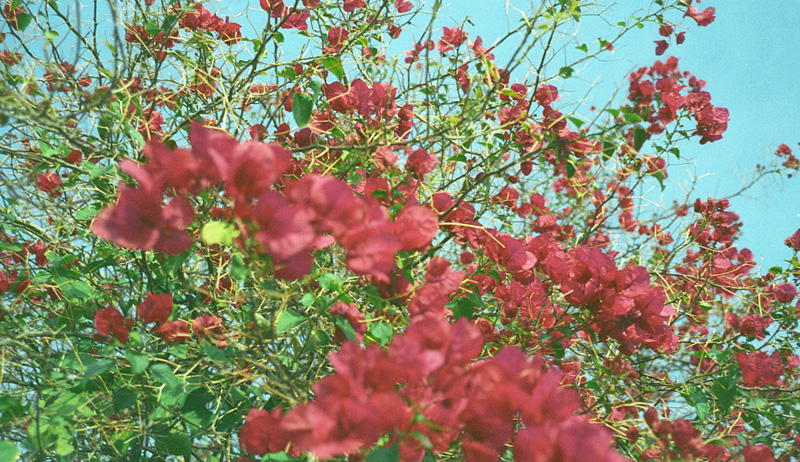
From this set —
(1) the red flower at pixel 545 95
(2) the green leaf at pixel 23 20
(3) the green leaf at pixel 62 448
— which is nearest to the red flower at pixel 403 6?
(1) the red flower at pixel 545 95

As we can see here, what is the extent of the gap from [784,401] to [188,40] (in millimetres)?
1781

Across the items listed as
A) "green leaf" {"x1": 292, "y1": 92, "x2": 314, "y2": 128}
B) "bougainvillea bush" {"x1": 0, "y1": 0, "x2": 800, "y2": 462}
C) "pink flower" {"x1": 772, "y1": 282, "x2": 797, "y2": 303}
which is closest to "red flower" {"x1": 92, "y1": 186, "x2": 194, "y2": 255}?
"bougainvillea bush" {"x1": 0, "y1": 0, "x2": 800, "y2": 462}

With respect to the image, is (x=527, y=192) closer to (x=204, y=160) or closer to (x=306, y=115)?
(x=306, y=115)

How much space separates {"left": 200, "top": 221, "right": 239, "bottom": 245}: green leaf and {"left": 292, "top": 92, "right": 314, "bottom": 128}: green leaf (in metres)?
0.51

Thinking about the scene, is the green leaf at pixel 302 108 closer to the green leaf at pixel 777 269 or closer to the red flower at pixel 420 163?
the red flower at pixel 420 163

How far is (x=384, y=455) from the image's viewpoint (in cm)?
53

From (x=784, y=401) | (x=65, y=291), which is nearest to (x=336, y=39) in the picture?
(x=65, y=291)

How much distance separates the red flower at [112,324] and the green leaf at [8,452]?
23cm

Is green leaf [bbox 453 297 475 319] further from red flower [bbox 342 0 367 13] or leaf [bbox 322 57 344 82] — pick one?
red flower [bbox 342 0 367 13]

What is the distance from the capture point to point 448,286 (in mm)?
819

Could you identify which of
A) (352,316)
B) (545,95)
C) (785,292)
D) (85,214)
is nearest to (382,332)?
(352,316)

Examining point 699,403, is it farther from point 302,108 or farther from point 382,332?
point 302,108

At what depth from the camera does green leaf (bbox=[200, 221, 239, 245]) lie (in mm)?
562

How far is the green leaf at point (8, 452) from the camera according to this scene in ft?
2.42
